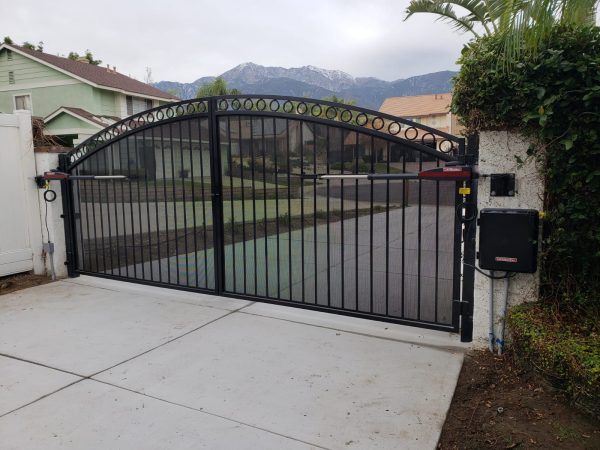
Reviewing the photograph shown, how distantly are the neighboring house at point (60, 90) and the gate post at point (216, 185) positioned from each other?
17.8m

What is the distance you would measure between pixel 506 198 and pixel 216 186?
3.00m

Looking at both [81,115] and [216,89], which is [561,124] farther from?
[216,89]

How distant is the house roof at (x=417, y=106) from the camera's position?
51.5m

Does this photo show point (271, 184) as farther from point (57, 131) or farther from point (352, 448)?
point (57, 131)

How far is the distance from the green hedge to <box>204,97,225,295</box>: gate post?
2.72 meters

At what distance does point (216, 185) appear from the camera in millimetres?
5230

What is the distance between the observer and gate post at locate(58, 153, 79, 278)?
6.31m

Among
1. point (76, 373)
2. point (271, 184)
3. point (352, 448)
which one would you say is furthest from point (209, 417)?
point (271, 184)

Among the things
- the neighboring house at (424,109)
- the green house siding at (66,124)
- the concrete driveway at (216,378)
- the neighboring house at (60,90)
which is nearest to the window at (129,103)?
the neighboring house at (60,90)

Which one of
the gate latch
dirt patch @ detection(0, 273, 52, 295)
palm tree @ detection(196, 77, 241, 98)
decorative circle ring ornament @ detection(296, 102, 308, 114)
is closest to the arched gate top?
decorative circle ring ornament @ detection(296, 102, 308, 114)

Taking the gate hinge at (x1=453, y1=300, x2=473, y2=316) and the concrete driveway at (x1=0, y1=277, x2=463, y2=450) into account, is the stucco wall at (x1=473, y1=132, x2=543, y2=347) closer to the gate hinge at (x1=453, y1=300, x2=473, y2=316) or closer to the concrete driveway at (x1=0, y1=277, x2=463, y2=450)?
the gate hinge at (x1=453, y1=300, x2=473, y2=316)

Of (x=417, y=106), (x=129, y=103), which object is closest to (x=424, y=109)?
(x=417, y=106)

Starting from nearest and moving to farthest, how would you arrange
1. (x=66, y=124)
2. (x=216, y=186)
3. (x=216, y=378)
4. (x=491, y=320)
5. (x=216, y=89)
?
(x=216, y=378), (x=491, y=320), (x=216, y=186), (x=66, y=124), (x=216, y=89)

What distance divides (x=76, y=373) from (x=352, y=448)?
2.17 m
